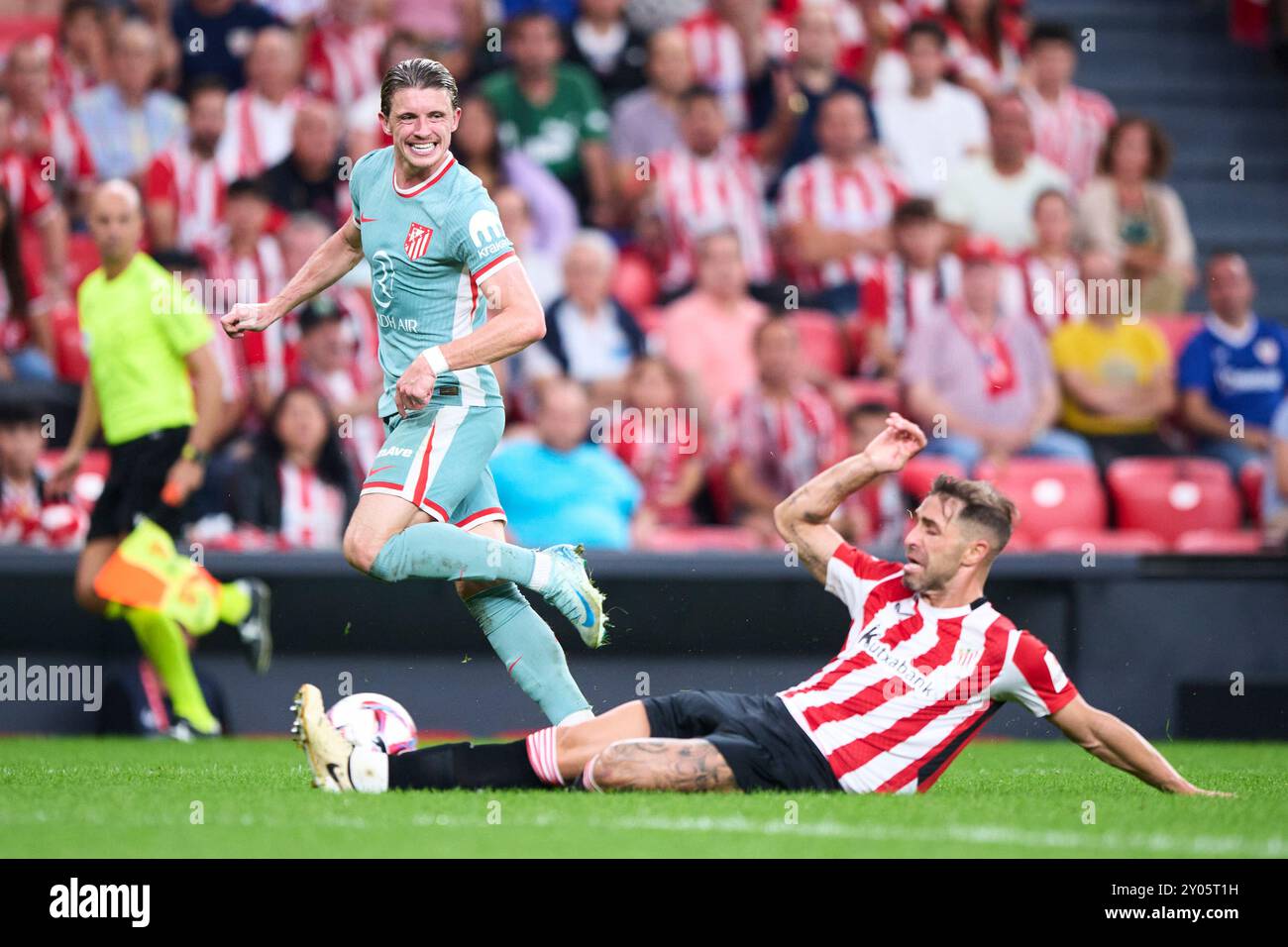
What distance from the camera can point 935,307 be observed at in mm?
11008

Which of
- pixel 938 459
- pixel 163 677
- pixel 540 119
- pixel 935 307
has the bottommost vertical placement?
pixel 163 677

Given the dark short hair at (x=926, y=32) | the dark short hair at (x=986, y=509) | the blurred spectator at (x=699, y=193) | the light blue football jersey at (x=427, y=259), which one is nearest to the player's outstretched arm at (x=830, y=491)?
the dark short hair at (x=986, y=509)

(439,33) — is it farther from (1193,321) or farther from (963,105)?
(1193,321)

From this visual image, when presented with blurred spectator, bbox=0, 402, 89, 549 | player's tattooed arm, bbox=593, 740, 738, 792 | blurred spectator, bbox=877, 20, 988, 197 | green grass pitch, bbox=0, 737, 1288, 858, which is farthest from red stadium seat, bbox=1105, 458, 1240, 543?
player's tattooed arm, bbox=593, 740, 738, 792

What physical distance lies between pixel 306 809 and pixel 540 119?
7137 mm

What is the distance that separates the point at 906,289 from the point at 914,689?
5.88m

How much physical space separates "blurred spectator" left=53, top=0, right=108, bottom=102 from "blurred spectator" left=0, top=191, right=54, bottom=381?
53.0 inches

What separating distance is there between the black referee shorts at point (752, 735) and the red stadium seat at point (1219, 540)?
4528 millimetres

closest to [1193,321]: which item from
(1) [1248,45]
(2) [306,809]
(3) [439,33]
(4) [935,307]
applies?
(4) [935,307]

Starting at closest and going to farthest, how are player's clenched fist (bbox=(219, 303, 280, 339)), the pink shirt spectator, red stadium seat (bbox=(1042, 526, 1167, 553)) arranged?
player's clenched fist (bbox=(219, 303, 280, 339)) < red stadium seat (bbox=(1042, 526, 1167, 553)) < the pink shirt spectator

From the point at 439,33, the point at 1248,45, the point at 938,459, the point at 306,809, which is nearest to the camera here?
the point at 306,809

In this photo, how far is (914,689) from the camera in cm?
548

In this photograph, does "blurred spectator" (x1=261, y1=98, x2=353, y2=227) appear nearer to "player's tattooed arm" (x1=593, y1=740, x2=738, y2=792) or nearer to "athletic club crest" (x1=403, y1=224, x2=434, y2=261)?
"athletic club crest" (x1=403, y1=224, x2=434, y2=261)

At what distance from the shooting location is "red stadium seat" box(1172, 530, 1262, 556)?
9.89 meters
